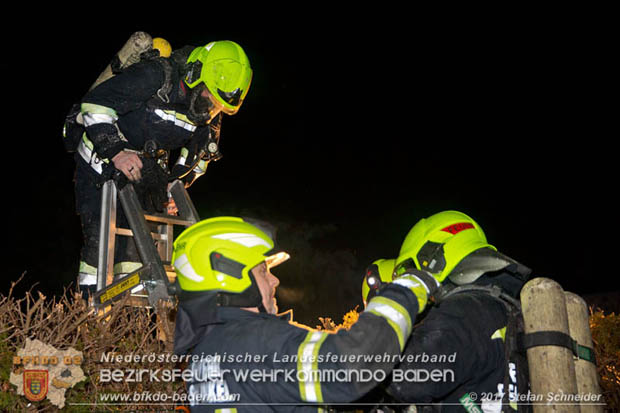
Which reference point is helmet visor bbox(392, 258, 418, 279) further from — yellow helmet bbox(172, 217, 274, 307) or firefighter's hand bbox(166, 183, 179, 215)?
firefighter's hand bbox(166, 183, 179, 215)

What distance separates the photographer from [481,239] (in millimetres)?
3293

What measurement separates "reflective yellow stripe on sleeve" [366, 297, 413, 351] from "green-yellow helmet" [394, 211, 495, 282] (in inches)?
39.9

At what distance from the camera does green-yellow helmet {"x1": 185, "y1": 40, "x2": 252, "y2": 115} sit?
4551mm

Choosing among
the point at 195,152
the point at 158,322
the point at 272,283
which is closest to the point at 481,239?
the point at 272,283

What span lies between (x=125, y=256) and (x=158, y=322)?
1087 millimetres

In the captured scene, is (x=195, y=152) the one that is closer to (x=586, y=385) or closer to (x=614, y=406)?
(x=586, y=385)

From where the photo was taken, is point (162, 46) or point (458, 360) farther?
point (162, 46)

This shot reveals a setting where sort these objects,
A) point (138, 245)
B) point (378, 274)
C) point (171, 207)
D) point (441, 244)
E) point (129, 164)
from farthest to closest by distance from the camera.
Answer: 1. point (171, 207)
2. point (129, 164)
3. point (138, 245)
4. point (378, 274)
5. point (441, 244)

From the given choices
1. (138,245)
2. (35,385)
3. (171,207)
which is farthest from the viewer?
(171,207)

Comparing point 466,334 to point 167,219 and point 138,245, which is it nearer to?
point 138,245

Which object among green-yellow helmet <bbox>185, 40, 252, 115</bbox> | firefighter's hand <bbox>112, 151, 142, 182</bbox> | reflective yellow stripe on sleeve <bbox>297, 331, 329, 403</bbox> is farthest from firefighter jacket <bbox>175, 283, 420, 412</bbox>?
green-yellow helmet <bbox>185, 40, 252, 115</bbox>

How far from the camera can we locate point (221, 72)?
4.55 meters

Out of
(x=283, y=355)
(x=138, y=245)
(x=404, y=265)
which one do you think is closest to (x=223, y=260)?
(x=283, y=355)

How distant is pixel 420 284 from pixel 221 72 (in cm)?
295
